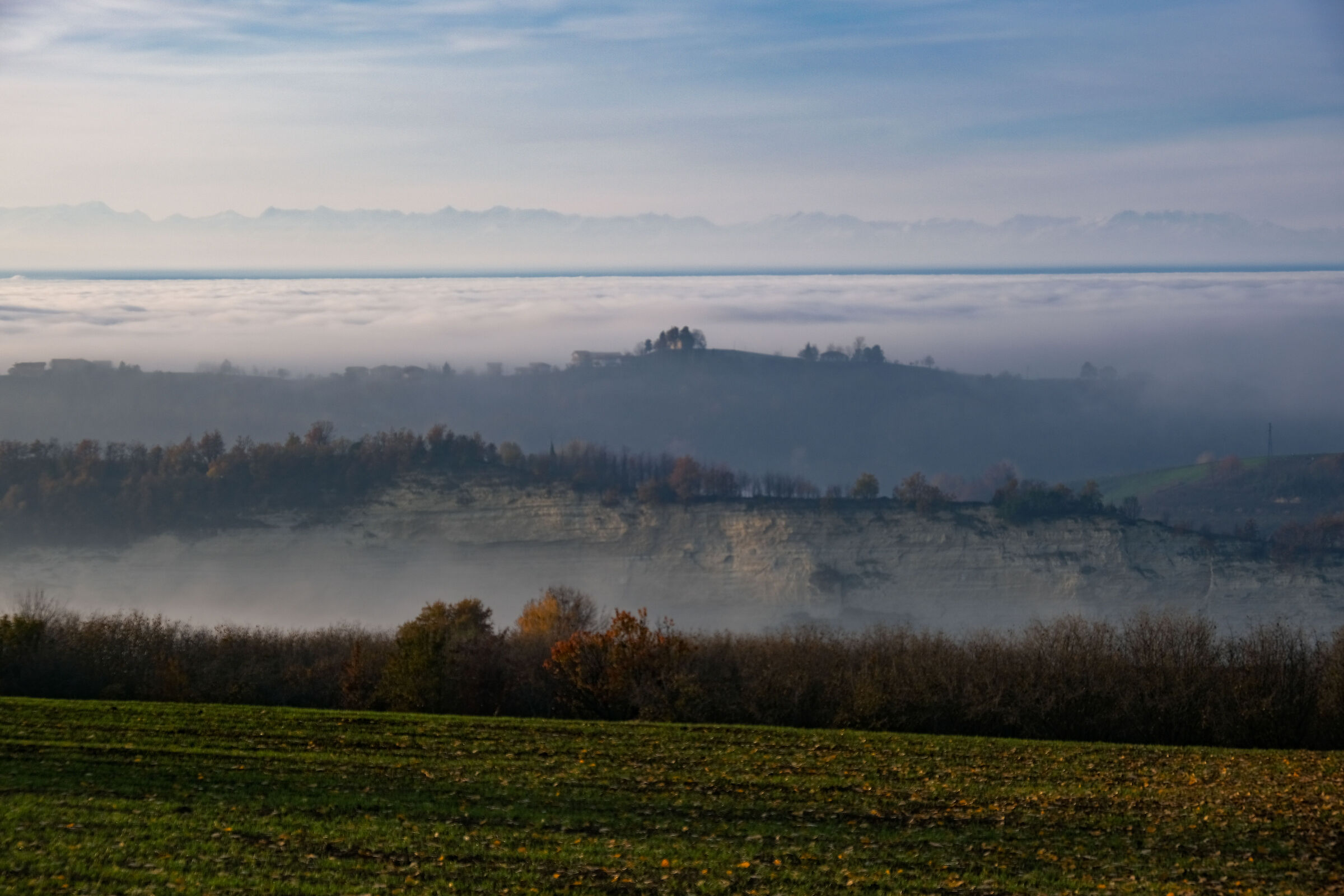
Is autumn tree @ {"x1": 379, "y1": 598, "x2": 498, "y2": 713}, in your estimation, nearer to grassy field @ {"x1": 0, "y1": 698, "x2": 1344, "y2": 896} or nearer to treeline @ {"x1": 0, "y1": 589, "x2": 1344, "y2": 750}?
treeline @ {"x1": 0, "y1": 589, "x2": 1344, "y2": 750}

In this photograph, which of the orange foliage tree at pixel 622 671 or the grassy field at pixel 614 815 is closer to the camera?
the grassy field at pixel 614 815

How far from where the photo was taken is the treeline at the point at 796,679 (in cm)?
6038

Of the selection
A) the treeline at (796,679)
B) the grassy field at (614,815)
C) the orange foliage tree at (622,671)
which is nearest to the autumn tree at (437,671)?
the treeline at (796,679)

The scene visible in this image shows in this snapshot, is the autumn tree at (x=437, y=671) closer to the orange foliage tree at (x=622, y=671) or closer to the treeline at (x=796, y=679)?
the treeline at (x=796, y=679)

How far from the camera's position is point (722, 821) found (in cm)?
2647

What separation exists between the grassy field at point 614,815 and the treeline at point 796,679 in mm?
20059

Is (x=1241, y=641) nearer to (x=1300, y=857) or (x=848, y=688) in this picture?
(x=848, y=688)

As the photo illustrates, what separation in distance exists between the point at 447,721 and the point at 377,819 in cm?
1924

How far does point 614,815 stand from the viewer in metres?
26.9

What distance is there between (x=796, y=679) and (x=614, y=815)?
38.2 m

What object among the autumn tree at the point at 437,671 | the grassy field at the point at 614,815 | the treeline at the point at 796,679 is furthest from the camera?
the autumn tree at the point at 437,671

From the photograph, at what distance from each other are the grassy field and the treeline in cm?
2006

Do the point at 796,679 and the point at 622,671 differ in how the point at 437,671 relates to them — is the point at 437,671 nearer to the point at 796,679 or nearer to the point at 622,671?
the point at 622,671

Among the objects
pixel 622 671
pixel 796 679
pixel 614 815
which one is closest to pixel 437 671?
pixel 622 671
